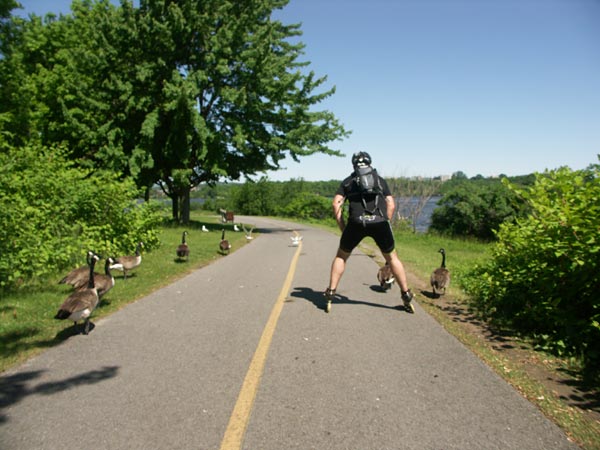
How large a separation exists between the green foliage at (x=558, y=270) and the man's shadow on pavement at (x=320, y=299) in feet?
6.25

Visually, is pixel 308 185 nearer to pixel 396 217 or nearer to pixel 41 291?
pixel 396 217

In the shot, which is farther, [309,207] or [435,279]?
[309,207]

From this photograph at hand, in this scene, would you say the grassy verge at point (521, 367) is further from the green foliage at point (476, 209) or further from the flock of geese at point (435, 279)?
the green foliage at point (476, 209)

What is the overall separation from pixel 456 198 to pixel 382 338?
2925cm

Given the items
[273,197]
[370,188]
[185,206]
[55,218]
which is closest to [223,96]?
[185,206]

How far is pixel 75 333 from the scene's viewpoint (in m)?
5.73

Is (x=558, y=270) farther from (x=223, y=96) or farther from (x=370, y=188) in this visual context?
(x=223, y=96)

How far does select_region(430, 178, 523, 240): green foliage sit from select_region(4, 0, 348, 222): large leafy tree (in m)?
11.6

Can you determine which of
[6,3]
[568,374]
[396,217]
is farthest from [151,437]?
[396,217]

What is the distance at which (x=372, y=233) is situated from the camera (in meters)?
6.60

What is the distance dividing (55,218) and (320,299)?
707 cm

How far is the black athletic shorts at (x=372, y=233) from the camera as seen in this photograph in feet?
21.5

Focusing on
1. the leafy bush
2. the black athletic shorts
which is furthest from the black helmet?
the leafy bush

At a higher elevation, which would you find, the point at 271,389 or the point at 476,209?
the point at 476,209
